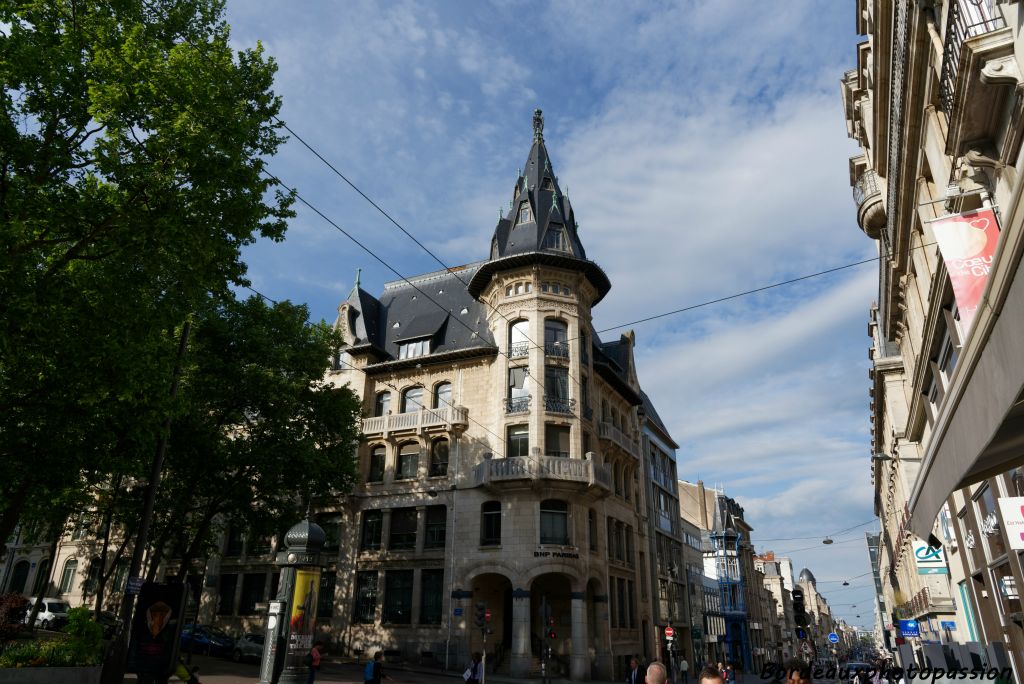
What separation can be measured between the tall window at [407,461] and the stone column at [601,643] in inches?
442

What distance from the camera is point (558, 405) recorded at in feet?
101

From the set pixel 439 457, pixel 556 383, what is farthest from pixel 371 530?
pixel 556 383

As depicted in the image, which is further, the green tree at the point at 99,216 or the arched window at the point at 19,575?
the arched window at the point at 19,575

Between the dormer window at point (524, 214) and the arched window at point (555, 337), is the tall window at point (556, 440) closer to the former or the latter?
the arched window at point (555, 337)

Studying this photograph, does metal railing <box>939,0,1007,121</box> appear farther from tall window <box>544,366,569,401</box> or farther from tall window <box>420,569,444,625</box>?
tall window <box>420,569,444,625</box>

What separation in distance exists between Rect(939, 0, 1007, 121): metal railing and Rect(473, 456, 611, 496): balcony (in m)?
22.3

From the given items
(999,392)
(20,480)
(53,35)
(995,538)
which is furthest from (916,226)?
(20,480)

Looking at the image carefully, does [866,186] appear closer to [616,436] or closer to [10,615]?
[616,436]

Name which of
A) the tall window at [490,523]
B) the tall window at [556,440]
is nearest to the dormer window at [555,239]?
the tall window at [556,440]

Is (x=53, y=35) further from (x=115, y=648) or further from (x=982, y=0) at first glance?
(x=982, y=0)

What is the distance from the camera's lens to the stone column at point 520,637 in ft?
85.5

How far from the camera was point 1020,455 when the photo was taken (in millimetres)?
5293

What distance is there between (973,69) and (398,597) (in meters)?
30.3

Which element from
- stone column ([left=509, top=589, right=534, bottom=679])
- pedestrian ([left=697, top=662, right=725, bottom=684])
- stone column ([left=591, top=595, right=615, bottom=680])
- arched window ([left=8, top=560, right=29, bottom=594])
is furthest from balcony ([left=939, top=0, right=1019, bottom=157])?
arched window ([left=8, top=560, right=29, bottom=594])
